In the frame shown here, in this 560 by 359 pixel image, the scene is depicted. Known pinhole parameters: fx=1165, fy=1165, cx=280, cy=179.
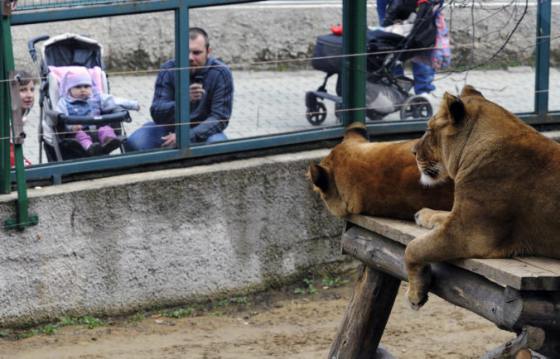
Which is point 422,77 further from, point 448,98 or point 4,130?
point 448,98

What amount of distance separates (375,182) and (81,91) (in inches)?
97.1

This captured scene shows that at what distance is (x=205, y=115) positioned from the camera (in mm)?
7328

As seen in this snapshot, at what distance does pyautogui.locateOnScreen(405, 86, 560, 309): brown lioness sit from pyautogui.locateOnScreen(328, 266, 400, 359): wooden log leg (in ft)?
3.45

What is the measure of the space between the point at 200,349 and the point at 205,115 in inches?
61.3

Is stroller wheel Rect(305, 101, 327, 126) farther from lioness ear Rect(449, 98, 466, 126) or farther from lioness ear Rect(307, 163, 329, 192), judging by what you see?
lioness ear Rect(449, 98, 466, 126)

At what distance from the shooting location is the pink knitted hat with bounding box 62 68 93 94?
22.7ft

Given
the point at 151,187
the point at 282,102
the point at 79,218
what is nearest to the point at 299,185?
the point at 282,102

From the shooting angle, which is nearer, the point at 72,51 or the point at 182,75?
the point at 72,51

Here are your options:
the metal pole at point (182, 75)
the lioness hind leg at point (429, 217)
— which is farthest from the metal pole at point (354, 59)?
the lioness hind leg at point (429, 217)

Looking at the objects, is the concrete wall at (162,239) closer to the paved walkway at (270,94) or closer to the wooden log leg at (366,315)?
the paved walkway at (270,94)

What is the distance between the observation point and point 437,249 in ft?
14.4

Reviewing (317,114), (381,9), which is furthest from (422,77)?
(317,114)

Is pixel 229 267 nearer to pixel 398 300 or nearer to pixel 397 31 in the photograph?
pixel 398 300

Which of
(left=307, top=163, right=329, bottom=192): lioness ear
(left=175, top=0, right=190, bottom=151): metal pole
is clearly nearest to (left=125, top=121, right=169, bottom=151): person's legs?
(left=175, top=0, right=190, bottom=151): metal pole
